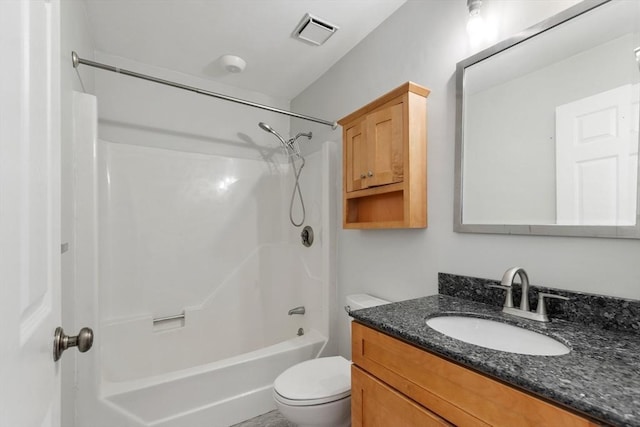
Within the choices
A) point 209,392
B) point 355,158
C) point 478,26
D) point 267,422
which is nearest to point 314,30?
point 355,158

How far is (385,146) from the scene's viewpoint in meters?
1.49

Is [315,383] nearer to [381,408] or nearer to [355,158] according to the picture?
[381,408]

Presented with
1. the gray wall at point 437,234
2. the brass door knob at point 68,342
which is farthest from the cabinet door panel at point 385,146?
the brass door knob at point 68,342

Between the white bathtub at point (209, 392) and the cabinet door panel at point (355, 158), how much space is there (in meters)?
1.11

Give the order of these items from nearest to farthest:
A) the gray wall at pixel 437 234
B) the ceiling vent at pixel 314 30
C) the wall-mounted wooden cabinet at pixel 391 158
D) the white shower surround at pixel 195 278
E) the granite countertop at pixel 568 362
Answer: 1. the granite countertop at pixel 568 362
2. the gray wall at pixel 437 234
3. the wall-mounted wooden cabinet at pixel 391 158
4. the white shower surround at pixel 195 278
5. the ceiling vent at pixel 314 30

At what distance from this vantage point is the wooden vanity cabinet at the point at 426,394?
23.7 inches

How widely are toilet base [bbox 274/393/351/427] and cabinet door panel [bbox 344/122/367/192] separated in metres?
1.06

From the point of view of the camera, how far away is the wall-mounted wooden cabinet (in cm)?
139

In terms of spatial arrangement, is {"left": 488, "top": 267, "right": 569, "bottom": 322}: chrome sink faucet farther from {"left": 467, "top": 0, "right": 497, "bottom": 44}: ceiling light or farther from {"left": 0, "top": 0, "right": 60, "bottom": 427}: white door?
{"left": 0, "top": 0, "right": 60, "bottom": 427}: white door

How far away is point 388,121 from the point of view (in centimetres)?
147

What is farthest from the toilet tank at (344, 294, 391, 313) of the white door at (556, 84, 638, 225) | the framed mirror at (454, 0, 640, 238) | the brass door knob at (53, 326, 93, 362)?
the brass door knob at (53, 326, 93, 362)

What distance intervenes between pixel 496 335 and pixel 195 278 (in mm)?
2043

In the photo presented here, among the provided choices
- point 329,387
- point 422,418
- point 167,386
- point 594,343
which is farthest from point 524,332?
point 167,386

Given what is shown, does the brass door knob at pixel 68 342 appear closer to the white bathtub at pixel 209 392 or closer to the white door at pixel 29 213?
the white door at pixel 29 213
